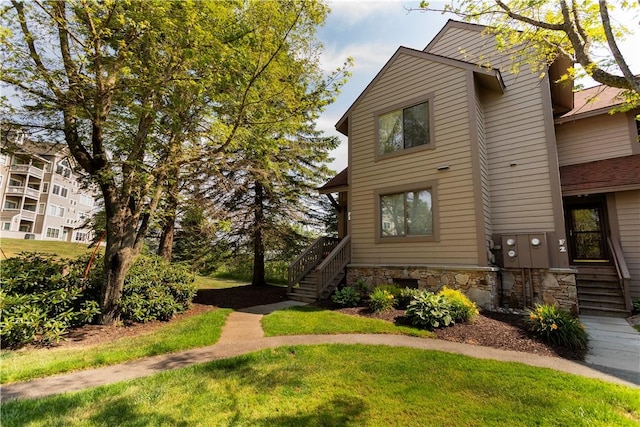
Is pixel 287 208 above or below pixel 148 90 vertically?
below

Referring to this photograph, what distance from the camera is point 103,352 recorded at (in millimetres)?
4867

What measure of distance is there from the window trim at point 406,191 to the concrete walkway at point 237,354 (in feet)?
12.0

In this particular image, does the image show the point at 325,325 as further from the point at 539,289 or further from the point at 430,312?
the point at 539,289

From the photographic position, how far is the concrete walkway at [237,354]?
3.71m

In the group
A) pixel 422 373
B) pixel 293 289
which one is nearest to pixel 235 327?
pixel 293 289

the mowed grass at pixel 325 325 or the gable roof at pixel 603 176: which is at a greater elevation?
the gable roof at pixel 603 176

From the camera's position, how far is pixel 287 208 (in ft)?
45.2

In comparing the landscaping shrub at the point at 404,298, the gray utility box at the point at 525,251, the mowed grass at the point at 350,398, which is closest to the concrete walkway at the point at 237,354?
the mowed grass at the point at 350,398

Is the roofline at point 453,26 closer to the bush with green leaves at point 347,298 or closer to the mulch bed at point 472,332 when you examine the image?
the mulch bed at point 472,332

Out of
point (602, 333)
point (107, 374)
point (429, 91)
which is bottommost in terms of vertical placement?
point (107, 374)

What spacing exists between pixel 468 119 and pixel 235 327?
825 centimetres

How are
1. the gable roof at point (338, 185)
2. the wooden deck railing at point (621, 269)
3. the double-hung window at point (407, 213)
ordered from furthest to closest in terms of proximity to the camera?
the gable roof at point (338, 185) < the double-hung window at point (407, 213) < the wooden deck railing at point (621, 269)

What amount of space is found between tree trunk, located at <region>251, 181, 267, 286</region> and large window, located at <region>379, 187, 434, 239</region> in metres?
5.98

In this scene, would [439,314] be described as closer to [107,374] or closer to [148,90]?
[107,374]
